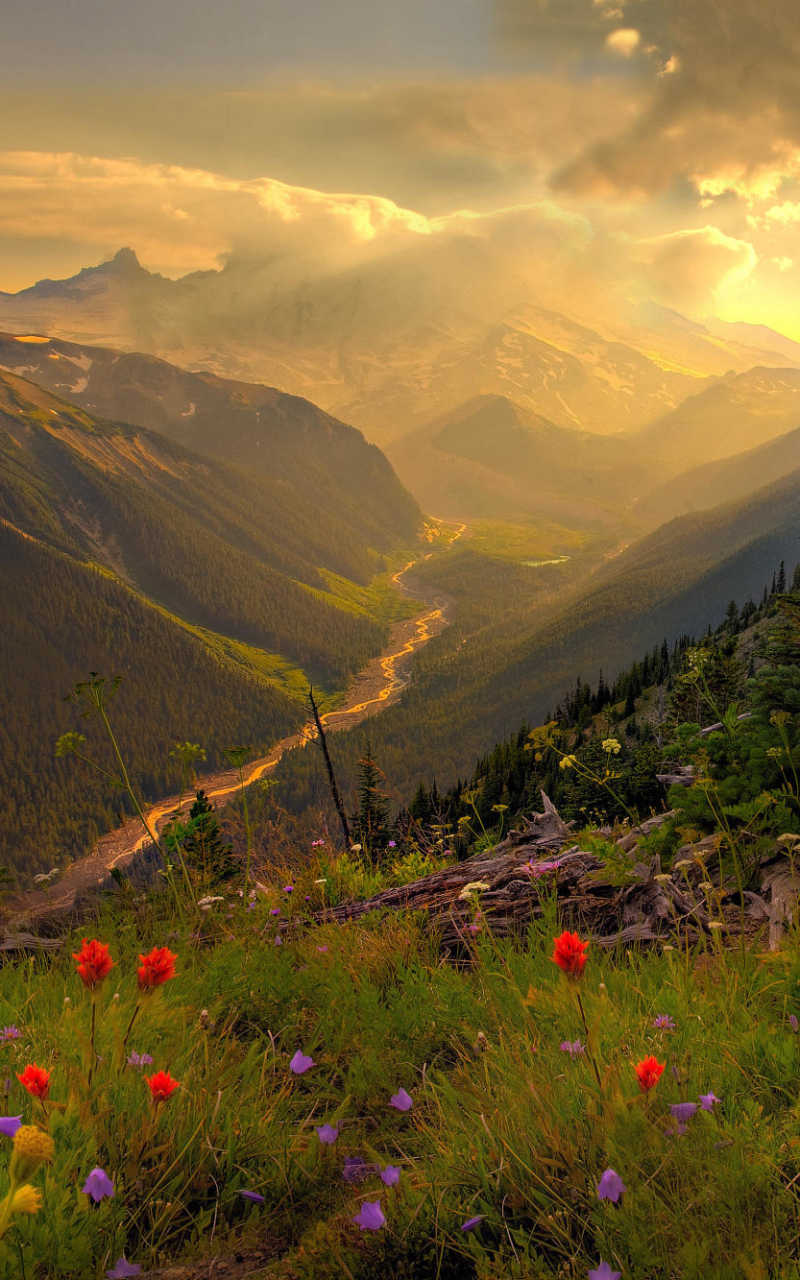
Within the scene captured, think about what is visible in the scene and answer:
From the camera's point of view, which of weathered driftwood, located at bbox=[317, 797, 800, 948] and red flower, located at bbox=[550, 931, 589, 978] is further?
weathered driftwood, located at bbox=[317, 797, 800, 948]

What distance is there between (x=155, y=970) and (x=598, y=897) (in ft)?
13.1

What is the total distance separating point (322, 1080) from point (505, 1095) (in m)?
1.24

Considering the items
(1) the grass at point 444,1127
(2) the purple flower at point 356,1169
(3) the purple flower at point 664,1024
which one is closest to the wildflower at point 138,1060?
(1) the grass at point 444,1127

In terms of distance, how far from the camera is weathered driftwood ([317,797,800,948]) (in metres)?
4.65

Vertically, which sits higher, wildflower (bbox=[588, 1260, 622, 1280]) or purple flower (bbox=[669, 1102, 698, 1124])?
wildflower (bbox=[588, 1260, 622, 1280])

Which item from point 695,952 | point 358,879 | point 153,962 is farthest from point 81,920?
point 695,952

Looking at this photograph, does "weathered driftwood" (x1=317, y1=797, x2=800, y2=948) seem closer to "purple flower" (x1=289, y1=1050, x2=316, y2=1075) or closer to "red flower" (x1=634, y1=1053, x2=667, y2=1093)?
"purple flower" (x1=289, y1=1050, x2=316, y2=1075)

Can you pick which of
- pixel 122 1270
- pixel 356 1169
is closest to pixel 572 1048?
pixel 356 1169

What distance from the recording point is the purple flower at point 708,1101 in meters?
2.43

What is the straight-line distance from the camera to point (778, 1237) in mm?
2043

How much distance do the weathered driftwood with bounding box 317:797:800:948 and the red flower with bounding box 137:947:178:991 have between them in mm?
2319

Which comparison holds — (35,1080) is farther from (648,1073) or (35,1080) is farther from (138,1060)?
(648,1073)

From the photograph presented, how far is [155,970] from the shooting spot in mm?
2584

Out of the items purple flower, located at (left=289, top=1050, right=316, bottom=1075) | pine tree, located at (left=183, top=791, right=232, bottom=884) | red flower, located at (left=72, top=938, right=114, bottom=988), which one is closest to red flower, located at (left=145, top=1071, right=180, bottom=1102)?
red flower, located at (left=72, top=938, right=114, bottom=988)
